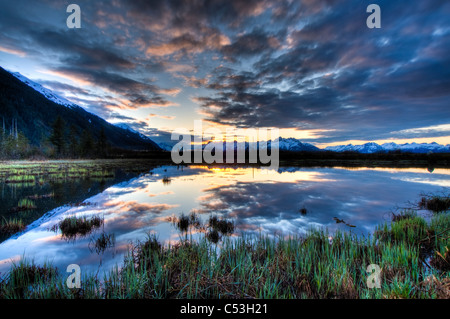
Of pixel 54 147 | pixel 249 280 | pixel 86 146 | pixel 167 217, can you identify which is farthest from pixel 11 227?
pixel 86 146

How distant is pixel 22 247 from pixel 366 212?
63.1 ft

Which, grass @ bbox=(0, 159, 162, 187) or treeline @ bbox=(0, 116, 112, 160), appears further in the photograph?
treeline @ bbox=(0, 116, 112, 160)

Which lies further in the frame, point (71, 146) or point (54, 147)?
point (71, 146)

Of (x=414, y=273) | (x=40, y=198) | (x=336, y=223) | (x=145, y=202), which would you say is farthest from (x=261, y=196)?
(x=40, y=198)

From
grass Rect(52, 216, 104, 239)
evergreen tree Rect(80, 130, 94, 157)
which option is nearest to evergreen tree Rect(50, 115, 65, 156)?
evergreen tree Rect(80, 130, 94, 157)

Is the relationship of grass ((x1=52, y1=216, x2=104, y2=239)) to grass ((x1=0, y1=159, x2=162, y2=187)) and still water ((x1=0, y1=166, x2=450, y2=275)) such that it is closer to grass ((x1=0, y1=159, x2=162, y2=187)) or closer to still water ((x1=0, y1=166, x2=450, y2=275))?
still water ((x1=0, y1=166, x2=450, y2=275))

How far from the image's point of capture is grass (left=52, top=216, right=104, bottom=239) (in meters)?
8.49

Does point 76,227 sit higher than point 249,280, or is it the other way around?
point 249,280

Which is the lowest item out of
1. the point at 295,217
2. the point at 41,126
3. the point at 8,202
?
the point at 295,217

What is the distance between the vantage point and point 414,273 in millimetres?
4500

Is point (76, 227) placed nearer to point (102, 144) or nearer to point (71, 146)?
point (71, 146)

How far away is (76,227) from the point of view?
29.3ft

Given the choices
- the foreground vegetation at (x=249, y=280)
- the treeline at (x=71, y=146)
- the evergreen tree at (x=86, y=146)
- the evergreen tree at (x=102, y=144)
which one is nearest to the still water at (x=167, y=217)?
the foreground vegetation at (x=249, y=280)
